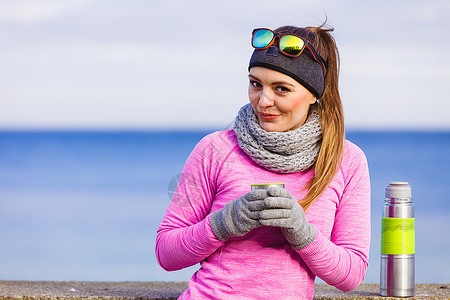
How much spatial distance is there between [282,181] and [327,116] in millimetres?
346

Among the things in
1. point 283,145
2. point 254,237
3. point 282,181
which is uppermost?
point 283,145

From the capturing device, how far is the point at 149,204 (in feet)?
40.5

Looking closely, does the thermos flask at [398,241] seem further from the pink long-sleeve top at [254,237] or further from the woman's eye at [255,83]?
the woman's eye at [255,83]

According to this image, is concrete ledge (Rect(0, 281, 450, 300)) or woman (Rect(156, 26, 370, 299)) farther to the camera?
concrete ledge (Rect(0, 281, 450, 300))

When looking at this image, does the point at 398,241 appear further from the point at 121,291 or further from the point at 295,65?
the point at 121,291

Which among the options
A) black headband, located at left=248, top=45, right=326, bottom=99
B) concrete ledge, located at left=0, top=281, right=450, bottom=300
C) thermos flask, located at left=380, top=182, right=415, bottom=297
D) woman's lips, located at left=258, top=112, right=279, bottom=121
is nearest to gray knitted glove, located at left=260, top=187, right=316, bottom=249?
woman's lips, located at left=258, top=112, right=279, bottom=121

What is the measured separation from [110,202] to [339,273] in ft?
33.6

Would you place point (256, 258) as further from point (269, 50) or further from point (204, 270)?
point (269, 50)

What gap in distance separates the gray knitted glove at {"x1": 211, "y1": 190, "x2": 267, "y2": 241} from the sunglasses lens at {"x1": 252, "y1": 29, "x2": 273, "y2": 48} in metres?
0.69

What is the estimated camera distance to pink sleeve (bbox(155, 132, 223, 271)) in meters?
2.98

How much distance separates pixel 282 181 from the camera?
2.98 m

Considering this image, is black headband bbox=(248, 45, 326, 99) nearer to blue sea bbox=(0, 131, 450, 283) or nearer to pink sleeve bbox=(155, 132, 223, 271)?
pink sleeve bbox=(155, 132, 223, 271)

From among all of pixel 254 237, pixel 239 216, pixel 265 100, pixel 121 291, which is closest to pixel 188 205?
pixel 254 237

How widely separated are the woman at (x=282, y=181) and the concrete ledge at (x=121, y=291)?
77 cm
